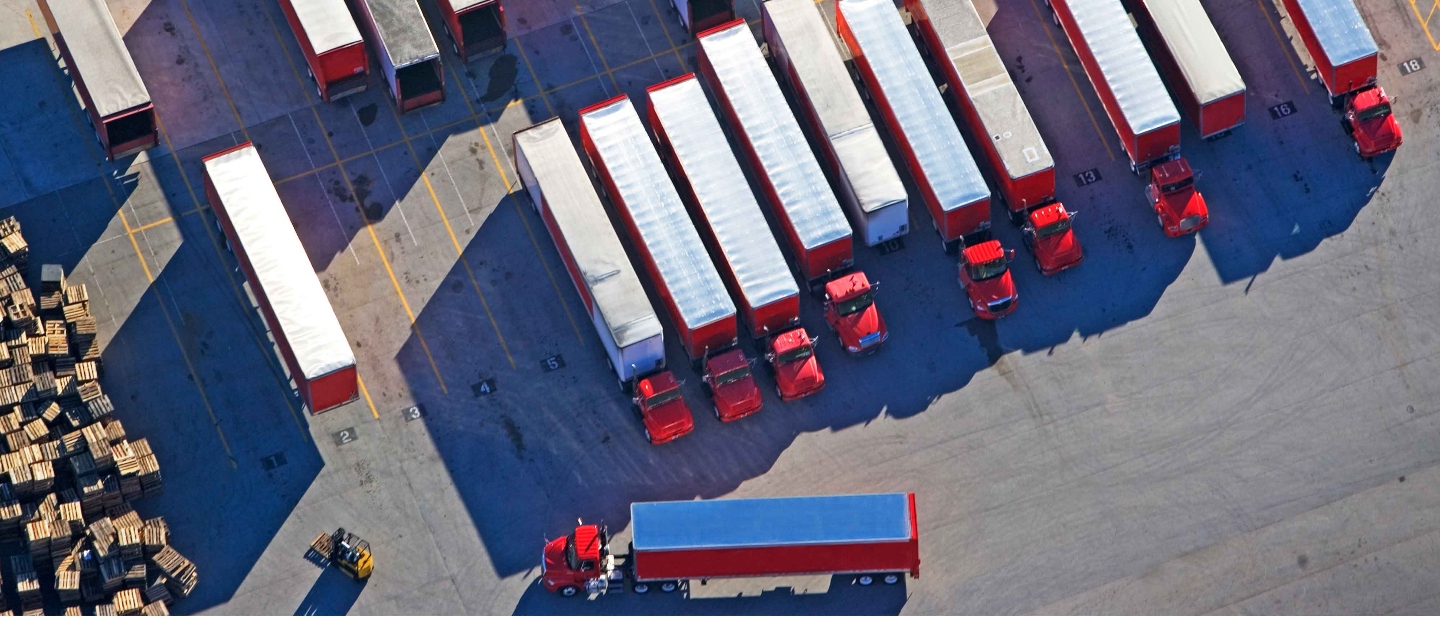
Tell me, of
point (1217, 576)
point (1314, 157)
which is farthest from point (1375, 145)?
point (1217, 576)

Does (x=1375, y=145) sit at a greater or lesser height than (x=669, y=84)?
lesser

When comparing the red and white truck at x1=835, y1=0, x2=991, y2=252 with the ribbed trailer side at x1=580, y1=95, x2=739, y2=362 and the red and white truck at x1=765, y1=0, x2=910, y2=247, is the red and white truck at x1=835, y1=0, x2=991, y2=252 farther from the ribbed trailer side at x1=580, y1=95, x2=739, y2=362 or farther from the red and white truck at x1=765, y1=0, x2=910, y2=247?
the ribbed trailer side at x1=580, y1=95, x2=739, y2=362

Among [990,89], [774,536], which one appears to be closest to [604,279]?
[774,536]

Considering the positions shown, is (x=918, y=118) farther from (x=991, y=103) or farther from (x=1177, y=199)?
(x=1177, y=199)

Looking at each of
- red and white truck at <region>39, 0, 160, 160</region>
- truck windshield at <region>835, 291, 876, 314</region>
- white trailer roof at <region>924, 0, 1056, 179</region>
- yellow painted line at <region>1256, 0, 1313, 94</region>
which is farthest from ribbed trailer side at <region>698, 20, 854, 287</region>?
red and white truck at <region>39, 0, 160, 160</region>

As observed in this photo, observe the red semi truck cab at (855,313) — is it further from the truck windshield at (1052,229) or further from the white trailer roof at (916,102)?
the truck windshield at (1052,229)

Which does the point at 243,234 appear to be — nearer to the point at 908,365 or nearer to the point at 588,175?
the point at 588,175

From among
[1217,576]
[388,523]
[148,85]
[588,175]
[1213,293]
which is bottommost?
[1217,576]
